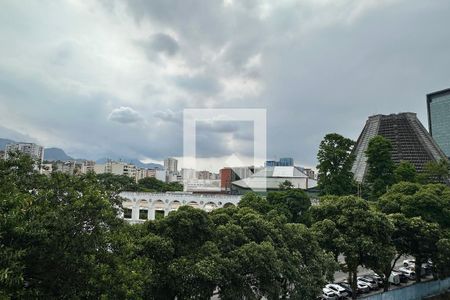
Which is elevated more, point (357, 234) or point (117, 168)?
point (117, 168)

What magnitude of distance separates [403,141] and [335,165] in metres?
32.0

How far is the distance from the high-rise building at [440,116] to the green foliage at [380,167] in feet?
189

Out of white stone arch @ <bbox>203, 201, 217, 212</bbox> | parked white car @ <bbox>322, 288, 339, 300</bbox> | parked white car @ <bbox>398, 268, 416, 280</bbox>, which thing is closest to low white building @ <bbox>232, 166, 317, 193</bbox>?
white stone arch @ <bbox>203, 201, 217, 212</bbox>

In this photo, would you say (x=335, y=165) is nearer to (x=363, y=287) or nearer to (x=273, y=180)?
(x=363, y=287)

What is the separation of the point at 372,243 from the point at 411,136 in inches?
2015

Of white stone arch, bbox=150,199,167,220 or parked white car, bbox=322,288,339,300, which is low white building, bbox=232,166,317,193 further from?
parked white car, bbox=322,288,339,300

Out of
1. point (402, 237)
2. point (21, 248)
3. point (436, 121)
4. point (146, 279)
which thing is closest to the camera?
point (21, 248)

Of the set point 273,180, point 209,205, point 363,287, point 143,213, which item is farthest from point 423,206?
point 143,213

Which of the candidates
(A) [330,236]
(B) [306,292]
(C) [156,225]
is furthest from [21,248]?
(A) [330,236]

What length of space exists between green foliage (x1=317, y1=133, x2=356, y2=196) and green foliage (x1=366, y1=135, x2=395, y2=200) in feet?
8.16

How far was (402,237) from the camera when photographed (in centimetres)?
1672

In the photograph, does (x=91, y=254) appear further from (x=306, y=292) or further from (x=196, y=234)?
(x=306, y=292)

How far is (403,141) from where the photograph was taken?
189ft

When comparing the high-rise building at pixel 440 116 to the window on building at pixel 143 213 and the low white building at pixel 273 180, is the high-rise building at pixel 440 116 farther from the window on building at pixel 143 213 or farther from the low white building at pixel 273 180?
the window on building at pixel 143 213
